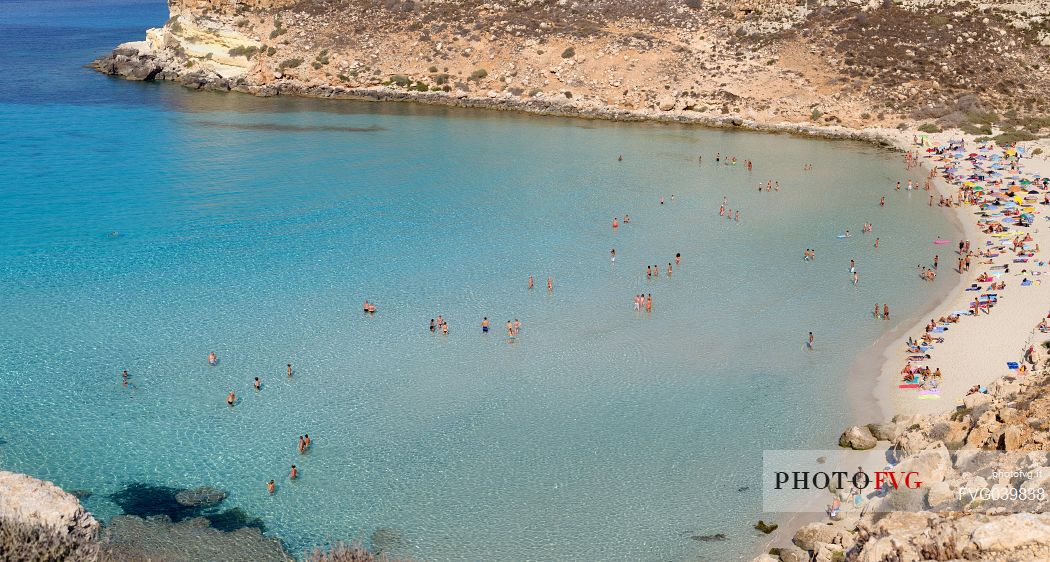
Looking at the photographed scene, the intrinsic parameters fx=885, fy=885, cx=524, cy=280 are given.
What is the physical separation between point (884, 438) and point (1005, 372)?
6372mm

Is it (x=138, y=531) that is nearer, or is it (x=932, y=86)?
(x=138, y=531)

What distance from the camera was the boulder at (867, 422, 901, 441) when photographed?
25.5 meters

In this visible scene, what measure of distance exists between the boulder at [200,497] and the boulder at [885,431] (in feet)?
60.6

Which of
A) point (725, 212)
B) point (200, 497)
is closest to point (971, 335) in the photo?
point (725, 212)

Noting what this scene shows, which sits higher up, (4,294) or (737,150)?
(737,150)

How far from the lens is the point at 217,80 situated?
80.2 metres

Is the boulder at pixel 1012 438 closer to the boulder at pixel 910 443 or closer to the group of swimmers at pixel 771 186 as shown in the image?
the boulder at pixel 910 443

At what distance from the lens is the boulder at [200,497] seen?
23234mm

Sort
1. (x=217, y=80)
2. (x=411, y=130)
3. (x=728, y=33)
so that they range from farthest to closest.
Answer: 1. (x=217, y=80)
2. (x=728, y=33)
3. (x=411, y=130)

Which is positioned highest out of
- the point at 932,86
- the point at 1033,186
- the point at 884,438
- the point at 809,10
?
the point at 809,10

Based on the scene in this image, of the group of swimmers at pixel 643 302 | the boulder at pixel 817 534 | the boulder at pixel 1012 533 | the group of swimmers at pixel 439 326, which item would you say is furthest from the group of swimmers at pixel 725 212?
the boulder at pixel 1012 533

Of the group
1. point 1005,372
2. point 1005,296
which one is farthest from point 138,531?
point 1005,296

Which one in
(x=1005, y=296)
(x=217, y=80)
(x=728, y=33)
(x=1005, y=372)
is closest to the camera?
(x=1005, y=372)

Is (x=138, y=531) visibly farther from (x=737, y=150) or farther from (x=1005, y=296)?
(x=737, y=150)
